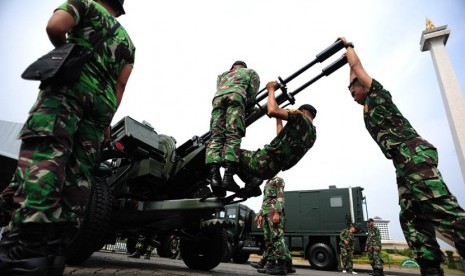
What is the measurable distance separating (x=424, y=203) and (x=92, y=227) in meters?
2.98

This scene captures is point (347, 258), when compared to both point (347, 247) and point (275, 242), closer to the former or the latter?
point (347, 247)

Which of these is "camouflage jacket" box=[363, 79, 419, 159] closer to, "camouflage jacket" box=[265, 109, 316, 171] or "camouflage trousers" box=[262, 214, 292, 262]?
"camouflage jacket" box=[265, 109, 316, 171]

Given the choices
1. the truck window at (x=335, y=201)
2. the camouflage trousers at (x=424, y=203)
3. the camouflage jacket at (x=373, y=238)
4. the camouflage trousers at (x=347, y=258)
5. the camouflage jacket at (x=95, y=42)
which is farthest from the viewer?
the truck window at (x=335, y=201)

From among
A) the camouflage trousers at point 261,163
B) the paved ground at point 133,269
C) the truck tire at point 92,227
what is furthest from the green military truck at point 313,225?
the camouflage trousers at point 261,163

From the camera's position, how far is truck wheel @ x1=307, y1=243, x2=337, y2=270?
9.92m

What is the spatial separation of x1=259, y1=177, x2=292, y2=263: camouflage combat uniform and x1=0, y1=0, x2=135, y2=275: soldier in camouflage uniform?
468 centimetres

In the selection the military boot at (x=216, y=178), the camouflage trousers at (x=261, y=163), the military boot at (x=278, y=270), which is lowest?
the military boot at (x=278, y=270)

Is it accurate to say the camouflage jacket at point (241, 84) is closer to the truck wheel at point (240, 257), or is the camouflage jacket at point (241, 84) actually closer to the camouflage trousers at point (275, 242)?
the camouflage trousers at point (275, 242)

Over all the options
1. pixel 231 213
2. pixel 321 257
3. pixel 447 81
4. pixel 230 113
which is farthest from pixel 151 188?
pixel 447 81

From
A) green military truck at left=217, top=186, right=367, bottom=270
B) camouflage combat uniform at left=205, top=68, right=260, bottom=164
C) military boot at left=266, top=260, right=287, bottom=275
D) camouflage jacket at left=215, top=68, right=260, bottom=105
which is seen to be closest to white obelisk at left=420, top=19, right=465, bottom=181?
green military truck at left=217, top=186, right=367, bottom=270

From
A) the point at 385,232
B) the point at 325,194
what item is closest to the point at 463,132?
the point at 325,194

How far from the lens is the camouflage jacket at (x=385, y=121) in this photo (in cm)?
257

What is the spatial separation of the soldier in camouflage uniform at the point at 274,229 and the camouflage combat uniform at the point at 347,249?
3.81 meters

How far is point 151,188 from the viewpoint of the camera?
3.62 meters
